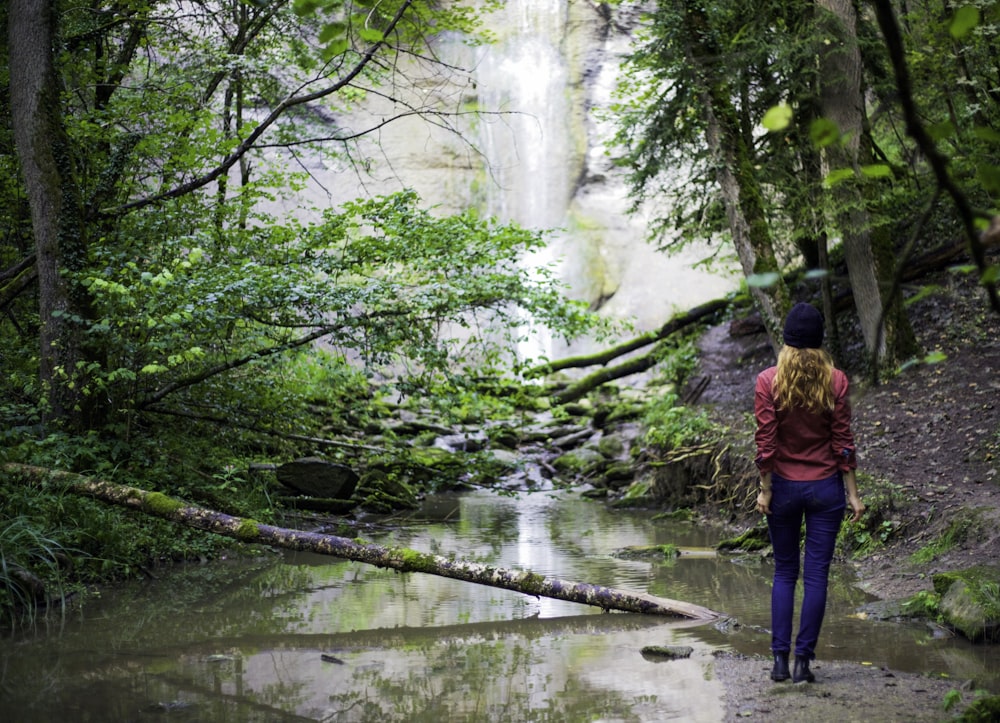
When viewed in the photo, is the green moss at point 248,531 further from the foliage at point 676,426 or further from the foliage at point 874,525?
the foliage at point 676,426

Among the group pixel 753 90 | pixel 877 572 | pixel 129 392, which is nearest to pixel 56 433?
pixel 129 392

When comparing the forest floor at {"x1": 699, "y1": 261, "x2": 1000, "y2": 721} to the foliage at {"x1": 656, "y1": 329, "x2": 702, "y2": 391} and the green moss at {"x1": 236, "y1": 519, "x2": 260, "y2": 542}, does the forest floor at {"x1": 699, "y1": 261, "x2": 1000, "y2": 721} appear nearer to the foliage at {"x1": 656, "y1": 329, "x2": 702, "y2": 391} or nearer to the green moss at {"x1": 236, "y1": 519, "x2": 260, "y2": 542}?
the foliage at {"x1": 656, "y1": 329, "x2": 702, "y2": 391}

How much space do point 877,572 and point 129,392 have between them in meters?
7.54

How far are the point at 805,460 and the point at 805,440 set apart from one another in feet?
0.36

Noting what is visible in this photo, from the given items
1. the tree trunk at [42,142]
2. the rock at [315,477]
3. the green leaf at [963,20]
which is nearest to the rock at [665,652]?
the green leaf at [963,20]

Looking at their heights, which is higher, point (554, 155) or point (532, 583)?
point (554, 155)

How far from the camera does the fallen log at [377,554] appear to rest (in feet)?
20.2

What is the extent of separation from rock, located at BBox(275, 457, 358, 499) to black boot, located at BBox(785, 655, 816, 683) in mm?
7792

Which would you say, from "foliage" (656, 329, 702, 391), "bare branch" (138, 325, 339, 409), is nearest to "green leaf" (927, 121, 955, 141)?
Answer: "bare branch" (138, 325, 339, 409)

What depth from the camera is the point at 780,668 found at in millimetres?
4488

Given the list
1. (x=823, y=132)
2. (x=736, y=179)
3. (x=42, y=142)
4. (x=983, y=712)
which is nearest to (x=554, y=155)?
(x=736, y=179)

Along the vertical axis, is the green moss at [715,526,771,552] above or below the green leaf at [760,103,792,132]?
below

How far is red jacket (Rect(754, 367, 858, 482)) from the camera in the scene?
464cm

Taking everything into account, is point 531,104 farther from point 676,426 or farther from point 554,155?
point 676,426
